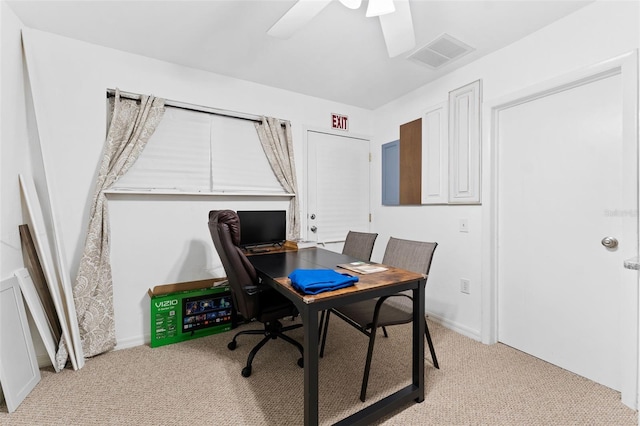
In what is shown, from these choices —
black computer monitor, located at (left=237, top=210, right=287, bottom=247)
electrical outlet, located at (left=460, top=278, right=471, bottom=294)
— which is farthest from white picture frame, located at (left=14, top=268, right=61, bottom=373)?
electrical outlet, located at (left=460, top=278, right=471, bottom=294)

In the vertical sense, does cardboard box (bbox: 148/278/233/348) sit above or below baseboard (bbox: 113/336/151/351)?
above

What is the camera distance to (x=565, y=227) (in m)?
2.02

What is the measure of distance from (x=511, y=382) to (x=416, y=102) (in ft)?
9.04

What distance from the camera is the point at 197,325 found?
2.49 metres

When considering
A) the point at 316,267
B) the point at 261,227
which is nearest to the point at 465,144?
the point at 316,267

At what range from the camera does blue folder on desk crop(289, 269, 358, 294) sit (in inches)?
52.9

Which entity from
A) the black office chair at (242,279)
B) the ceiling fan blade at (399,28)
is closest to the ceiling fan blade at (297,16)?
the ceiling fan blade at (399,28)

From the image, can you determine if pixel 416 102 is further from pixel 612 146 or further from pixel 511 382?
pixel 511 382

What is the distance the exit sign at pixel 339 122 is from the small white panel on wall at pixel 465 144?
4.29ft

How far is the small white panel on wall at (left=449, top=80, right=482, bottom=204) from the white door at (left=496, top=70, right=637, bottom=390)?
20 centimetres

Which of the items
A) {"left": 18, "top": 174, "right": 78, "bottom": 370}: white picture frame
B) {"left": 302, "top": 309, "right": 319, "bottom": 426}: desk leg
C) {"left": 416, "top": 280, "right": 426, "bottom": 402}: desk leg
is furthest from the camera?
{"left": 18, "top": 174, "right": 78, "bottom": 370}: white picture frame

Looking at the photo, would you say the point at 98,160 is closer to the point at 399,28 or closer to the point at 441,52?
the point at 399,28

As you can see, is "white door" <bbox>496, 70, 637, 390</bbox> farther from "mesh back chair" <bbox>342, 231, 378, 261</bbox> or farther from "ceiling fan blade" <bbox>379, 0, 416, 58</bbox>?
"ceiling fan blade" <bbox>379, 0, 416, 58</bbox>

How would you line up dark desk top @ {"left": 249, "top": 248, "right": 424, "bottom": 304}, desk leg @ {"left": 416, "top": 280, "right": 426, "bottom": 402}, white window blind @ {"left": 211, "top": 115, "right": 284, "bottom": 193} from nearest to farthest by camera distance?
dark desk top @ {"left": 249, "top": 248, "right": 424, "bottom": 304} → desk leg @ {"left": 416, "top": 280, "right": 426, "bottom": 402} → white window blind @ {"left": 211, "top": 115, "right": 284, "bottom": 193}
